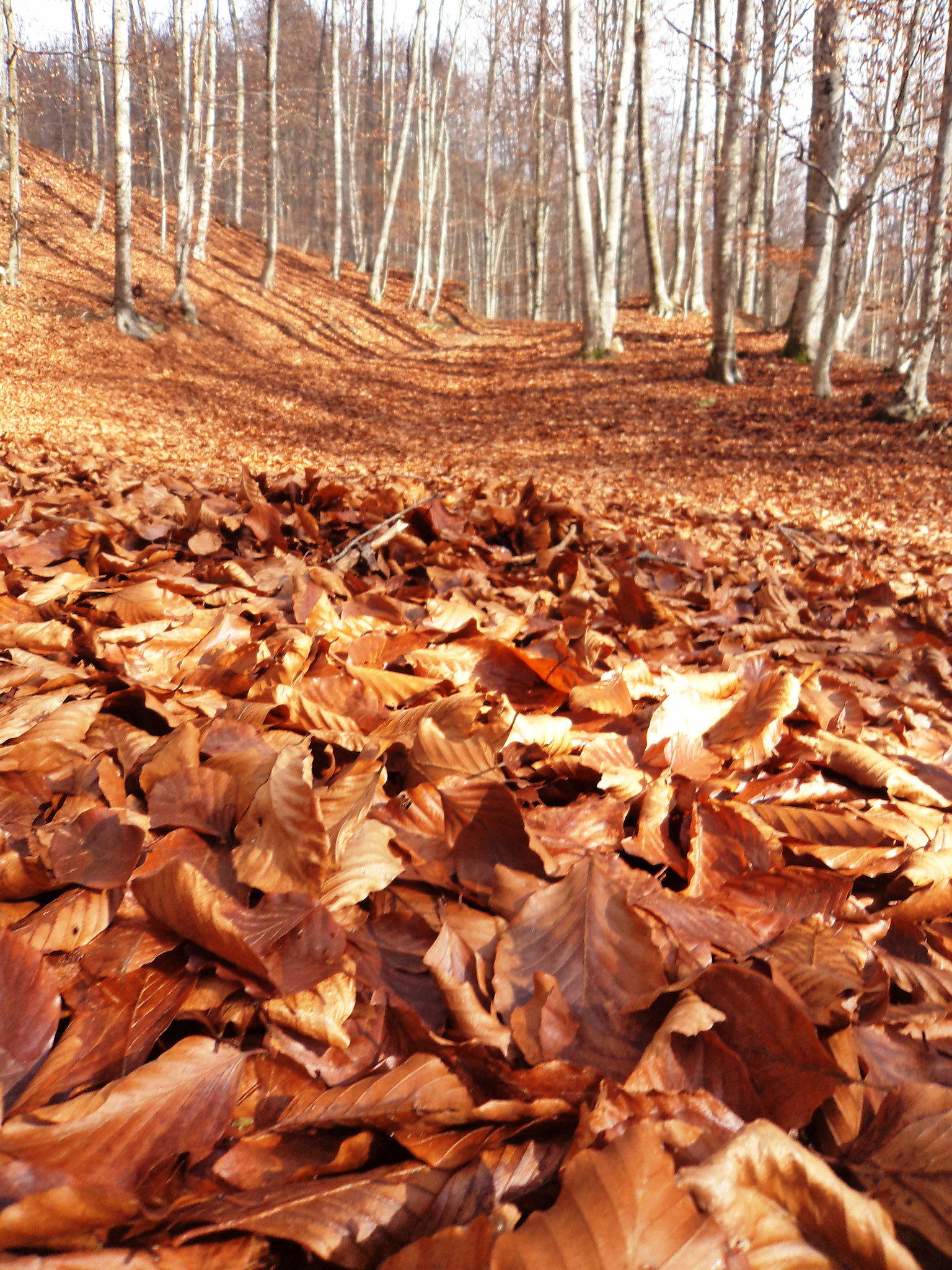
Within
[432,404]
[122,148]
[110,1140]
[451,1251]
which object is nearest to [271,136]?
[122,148]

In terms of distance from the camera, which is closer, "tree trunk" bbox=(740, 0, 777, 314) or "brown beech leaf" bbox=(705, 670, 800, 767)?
"brown beech leaf" bbox=(705, 670, 800, 767)

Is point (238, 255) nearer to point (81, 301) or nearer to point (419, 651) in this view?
point (81, 301)

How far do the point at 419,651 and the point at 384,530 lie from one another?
1.18 meters

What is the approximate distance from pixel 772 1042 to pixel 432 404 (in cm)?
1311

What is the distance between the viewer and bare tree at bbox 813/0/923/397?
29.8 feet

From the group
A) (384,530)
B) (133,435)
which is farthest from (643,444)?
(384,530)

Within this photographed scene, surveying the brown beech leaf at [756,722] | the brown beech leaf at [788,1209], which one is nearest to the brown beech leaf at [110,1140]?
the brown beech leaf at [788,1209]

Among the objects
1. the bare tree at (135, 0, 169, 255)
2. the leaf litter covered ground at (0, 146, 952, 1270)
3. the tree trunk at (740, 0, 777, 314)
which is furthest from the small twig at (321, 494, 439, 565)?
the bare tree at (135, 0, 169, 255)

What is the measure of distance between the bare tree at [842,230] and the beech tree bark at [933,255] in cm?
56

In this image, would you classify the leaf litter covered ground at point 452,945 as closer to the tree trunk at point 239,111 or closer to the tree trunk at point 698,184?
the tree trunk at point 698,184

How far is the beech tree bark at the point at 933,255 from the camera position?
910 centimetres

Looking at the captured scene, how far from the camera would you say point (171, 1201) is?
0.57 metres

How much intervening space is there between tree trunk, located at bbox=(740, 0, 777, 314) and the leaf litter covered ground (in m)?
10.9

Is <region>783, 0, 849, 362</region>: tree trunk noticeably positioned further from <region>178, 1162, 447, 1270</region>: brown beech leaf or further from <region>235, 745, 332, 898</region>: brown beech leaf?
<region>178, 1162, 447, 1270</region>: brown beech leaf
